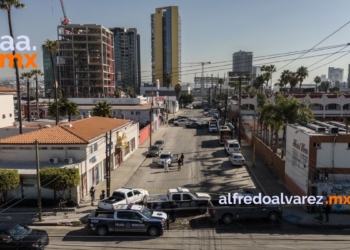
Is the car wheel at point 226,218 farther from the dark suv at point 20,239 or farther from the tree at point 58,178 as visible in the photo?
the tree at point 58,178

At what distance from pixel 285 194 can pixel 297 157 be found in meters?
3.18

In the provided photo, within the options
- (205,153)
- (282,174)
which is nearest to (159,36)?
(205,153)

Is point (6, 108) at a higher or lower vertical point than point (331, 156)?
higher

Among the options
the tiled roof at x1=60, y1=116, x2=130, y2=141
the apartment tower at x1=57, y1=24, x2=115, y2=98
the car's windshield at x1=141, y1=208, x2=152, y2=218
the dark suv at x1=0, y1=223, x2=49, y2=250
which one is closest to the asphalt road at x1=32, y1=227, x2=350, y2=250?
the dark suv at x1=0, y1=223, x2=49, y2=250

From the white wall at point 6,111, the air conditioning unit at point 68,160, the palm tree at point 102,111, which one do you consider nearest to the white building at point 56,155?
the air conditioning unit at point 68,160

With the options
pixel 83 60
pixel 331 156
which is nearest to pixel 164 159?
pixel 331 156

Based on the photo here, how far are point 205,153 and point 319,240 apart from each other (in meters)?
26.6

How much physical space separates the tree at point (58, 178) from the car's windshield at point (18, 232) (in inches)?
226

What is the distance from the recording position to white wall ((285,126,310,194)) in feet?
79.3

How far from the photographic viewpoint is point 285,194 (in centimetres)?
2697

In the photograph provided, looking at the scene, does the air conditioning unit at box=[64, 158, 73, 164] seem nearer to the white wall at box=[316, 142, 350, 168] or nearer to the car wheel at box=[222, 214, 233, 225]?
the car wheel at box=[222, 214, 233, 225]

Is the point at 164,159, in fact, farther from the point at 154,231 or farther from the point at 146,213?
the point at 154,231

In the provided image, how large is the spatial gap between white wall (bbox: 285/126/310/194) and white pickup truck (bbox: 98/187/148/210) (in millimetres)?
11570

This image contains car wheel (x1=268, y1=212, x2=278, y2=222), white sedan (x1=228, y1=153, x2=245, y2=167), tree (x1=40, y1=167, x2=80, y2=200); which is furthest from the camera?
white sedan (x1=228, y1=153, x2=245, y2=167)
